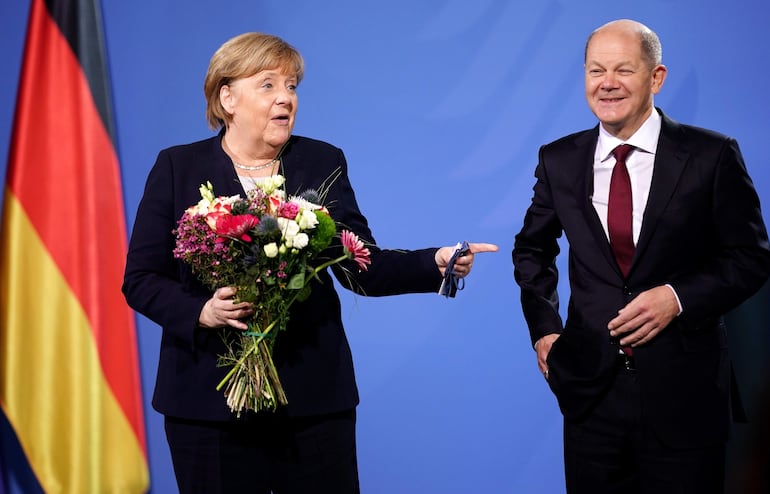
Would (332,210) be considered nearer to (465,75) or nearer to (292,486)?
(292,486)

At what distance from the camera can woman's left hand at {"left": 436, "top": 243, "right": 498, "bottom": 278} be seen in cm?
243

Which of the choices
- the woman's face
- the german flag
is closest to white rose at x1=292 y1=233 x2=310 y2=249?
the woman's face

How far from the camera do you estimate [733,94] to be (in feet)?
11.6

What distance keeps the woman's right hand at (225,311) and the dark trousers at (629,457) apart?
3.09 ft

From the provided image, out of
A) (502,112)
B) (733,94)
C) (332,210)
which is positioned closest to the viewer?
(332,210)

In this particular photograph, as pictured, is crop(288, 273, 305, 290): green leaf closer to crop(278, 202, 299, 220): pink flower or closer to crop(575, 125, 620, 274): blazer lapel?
crop(278, 202, 299, 220): pink flower

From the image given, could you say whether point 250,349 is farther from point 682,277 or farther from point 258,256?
point 682,277

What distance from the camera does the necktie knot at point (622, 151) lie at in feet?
8.01

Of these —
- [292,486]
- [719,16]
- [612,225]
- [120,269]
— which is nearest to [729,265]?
[612,225]

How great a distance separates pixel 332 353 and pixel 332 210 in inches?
15.2

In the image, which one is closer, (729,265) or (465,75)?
(729,265)

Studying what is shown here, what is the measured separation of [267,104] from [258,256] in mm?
474

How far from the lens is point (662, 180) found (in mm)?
2375

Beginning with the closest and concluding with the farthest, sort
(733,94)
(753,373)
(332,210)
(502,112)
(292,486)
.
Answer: (292,486) → (332,210) → (753,373) → (733,94) → (502,112)
